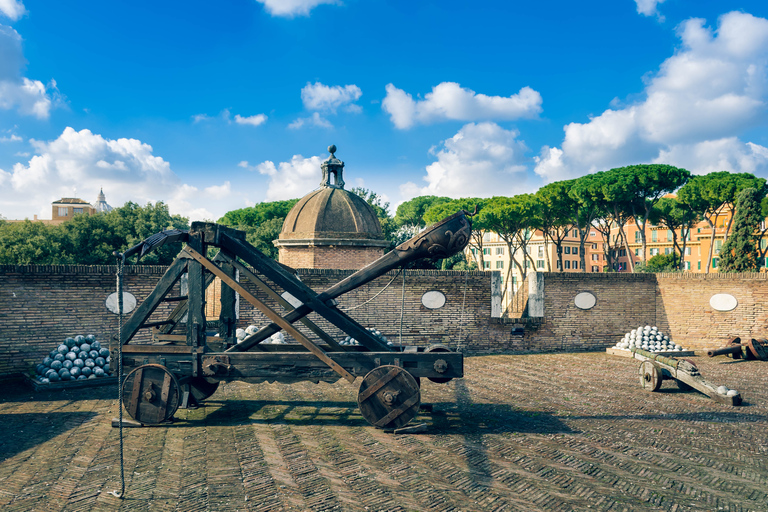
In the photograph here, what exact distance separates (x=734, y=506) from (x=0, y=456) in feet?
25.1

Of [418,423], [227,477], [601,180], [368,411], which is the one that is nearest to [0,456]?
[227,477]

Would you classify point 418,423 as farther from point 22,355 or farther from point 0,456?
point 22,355

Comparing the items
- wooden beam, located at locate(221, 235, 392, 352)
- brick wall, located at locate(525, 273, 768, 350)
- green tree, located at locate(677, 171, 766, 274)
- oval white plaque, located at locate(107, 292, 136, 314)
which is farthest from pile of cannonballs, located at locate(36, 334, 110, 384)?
green tree, located at locate(677, 171, 766, 274)

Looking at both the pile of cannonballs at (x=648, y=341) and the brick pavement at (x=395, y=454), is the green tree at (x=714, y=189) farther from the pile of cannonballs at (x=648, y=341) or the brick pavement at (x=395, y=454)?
the brick pavement at (x=395, y=454)

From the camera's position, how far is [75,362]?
31.7 feet

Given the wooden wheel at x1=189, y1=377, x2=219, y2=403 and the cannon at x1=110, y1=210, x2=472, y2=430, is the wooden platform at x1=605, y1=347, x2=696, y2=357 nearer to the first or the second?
the cannon at x1=110, y1=210, x2=472, y2=430

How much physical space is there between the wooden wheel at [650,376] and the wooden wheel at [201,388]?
25.6ft

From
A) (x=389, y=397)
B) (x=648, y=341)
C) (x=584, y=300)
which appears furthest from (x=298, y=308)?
(x=648, y=341)

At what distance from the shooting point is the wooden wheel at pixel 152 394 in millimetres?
6613

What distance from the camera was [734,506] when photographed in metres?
4.59

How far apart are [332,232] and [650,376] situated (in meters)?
10.2

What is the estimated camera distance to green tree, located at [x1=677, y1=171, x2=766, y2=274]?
27125 millimetres

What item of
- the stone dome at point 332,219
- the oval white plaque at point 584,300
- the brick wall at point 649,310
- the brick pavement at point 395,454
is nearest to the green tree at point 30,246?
the stone dome at point 332,219

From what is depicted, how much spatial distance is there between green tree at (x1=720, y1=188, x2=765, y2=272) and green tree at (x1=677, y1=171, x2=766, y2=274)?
775 centimetres
